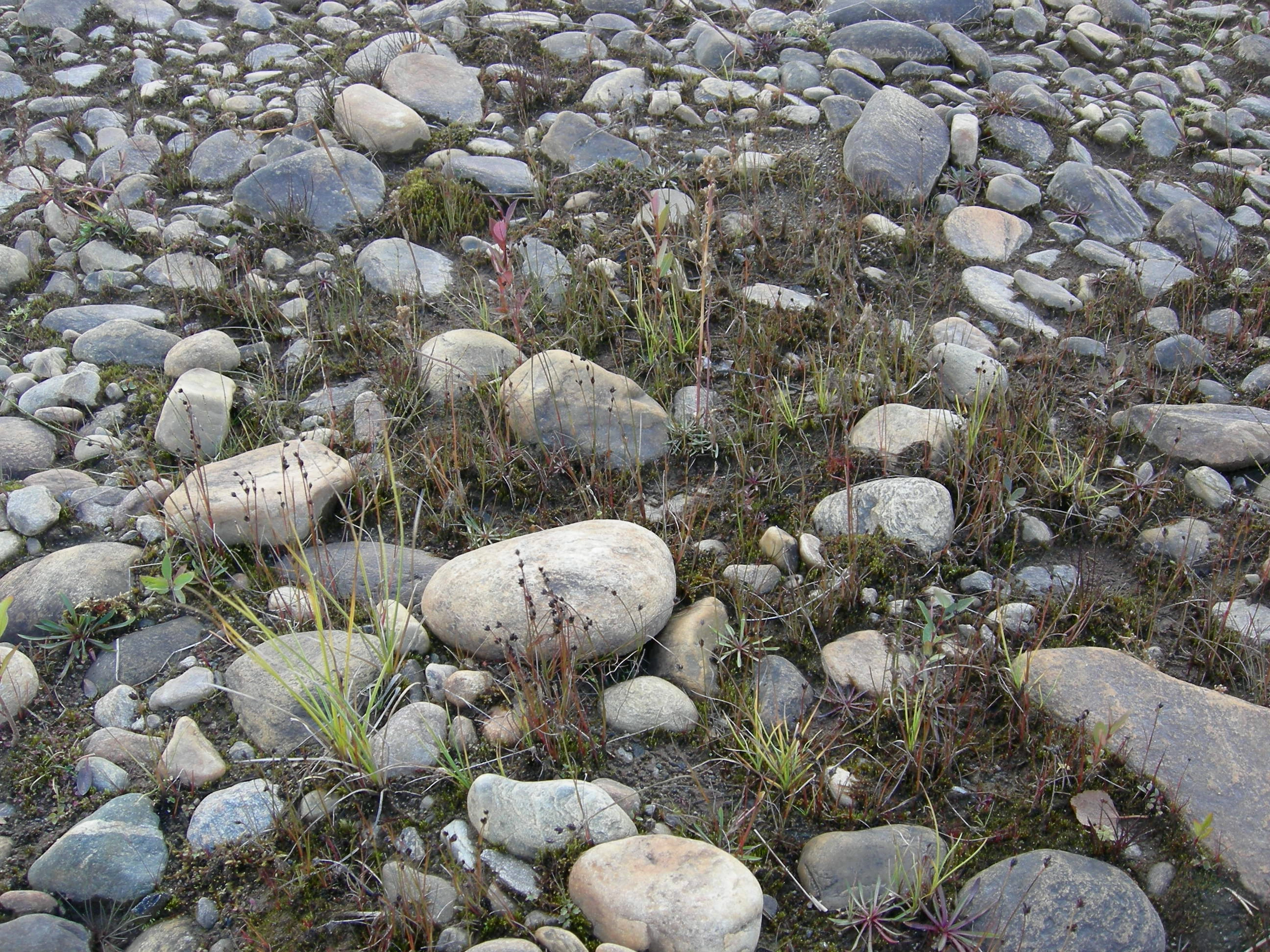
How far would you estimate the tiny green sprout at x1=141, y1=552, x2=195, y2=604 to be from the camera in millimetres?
2828

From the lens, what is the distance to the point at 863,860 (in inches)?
89.6

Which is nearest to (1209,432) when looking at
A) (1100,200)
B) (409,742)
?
(1100,200)

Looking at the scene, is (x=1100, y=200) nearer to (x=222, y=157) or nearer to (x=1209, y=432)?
(x=1209, y=432)

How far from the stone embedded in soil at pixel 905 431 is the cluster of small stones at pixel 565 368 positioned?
0.02 m

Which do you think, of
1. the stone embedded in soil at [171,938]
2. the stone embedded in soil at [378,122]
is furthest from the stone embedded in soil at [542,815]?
the stone embedded in soil at [378,122]

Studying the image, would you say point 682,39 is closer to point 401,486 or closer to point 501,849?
point 401,486

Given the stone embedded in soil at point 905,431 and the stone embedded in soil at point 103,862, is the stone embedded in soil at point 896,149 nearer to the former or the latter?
the stone embedded in soil at point 905,431

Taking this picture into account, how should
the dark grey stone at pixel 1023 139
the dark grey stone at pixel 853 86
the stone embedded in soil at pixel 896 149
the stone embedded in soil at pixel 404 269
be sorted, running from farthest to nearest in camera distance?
the dark grey stone at pixel 853 86, the dark grey stone at pixel 1023 139, the stone embedded in soil at pixel 896 149, the stone embedded in soil at pixel 404 269

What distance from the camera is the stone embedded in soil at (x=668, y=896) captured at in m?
2.06

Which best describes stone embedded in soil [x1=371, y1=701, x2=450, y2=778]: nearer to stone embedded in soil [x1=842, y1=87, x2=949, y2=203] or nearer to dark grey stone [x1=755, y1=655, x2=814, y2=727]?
dark grey stone [x1=755, y1=655, x2=814, y2=727]

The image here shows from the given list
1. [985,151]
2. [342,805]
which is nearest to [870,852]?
[342,805]

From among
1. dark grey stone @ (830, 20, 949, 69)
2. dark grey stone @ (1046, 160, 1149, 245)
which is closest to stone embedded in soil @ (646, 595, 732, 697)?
dark grey stone @ (1046, 160, 1149, 245)

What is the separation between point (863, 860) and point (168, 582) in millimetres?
2149

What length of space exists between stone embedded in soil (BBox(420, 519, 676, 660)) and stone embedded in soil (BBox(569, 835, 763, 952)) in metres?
0.65
